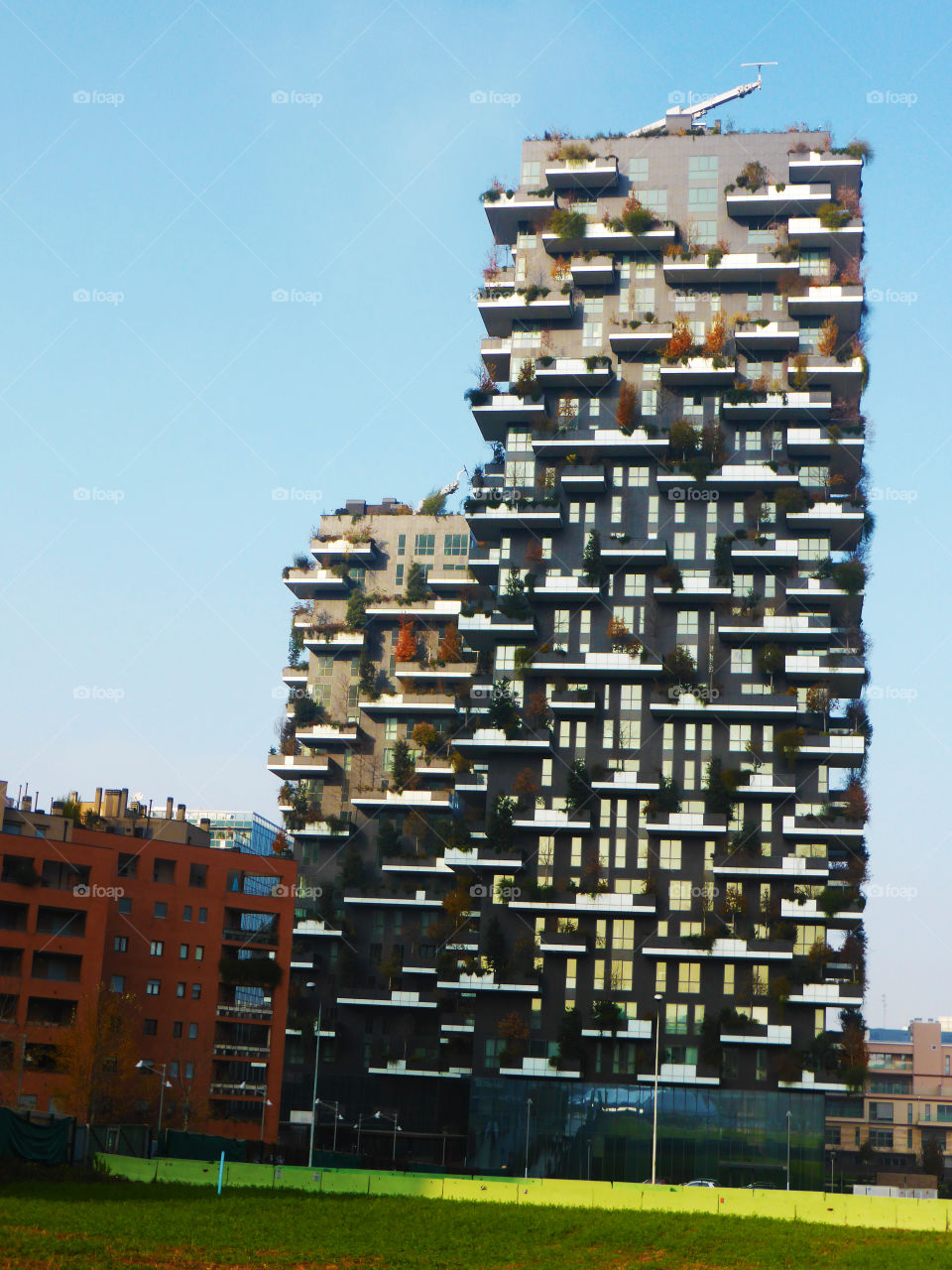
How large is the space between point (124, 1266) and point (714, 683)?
85041mm

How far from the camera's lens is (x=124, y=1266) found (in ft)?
151

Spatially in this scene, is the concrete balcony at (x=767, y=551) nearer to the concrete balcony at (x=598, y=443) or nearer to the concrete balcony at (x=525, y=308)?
the concrete balcony at (x=598, y=443)

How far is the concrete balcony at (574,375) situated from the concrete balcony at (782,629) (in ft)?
77.1

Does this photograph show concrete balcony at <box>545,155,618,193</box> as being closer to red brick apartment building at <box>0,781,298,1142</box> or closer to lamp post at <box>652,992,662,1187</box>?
red brick apartment building at <box>0,781,298,1142</box>

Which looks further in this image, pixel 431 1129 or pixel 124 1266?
pixel 431 1129

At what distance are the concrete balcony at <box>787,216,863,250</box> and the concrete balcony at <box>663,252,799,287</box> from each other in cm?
273

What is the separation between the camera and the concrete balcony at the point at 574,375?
13112cm

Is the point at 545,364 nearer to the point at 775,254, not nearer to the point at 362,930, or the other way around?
the point at 775,254

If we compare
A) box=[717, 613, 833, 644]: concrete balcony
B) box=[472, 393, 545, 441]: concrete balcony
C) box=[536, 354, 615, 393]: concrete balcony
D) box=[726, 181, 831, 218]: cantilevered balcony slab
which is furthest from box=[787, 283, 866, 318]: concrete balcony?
box=[717, 613, 833, 644]: concrete balcony

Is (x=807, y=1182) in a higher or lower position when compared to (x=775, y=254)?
lower

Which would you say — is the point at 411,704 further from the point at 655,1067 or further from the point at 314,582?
the point at 655,1067

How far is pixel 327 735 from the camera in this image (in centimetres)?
14788

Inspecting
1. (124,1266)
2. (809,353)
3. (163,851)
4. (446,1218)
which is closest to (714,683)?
(809,353)

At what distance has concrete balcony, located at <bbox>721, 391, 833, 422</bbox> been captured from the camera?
420 ft
